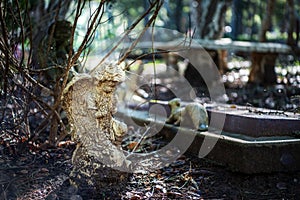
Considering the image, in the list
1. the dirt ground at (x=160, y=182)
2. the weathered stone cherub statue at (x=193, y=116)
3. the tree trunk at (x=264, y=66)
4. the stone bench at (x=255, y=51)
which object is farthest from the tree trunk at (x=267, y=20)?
the dirt ground at (x=160, y=182)

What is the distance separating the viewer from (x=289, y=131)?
3.69 m

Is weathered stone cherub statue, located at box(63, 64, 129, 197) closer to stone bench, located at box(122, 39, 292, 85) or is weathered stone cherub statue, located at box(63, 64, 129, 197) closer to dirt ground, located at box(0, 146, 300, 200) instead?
dirt ground, located at box(0, 146, 300, 200)

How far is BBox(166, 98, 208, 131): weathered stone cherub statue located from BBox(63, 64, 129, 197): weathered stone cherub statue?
3.52 ft

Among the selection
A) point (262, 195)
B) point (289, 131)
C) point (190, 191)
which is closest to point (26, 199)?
point (190, 191)

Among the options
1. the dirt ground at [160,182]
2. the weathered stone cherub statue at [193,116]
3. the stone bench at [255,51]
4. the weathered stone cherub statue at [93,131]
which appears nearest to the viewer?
the dirt ground at [160,182]

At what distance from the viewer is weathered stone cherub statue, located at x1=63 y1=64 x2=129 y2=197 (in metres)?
3.01

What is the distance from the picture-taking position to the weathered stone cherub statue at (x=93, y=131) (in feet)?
9.89

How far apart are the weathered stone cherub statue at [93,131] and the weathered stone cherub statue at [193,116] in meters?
1.07

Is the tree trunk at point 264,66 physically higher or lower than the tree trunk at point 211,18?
lower

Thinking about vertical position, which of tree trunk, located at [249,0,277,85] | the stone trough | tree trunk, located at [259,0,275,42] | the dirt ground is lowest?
the dirt ground

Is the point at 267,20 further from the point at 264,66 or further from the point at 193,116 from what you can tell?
the point at 193,116

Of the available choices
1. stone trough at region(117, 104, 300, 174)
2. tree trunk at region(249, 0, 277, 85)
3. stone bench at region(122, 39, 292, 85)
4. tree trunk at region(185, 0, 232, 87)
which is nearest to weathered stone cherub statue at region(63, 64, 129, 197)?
stone trough at region(117, 104, 300, 174)

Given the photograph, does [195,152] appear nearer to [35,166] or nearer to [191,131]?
[191,131]

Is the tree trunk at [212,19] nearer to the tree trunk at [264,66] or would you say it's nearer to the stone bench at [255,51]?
the stone bench at [255,51]
